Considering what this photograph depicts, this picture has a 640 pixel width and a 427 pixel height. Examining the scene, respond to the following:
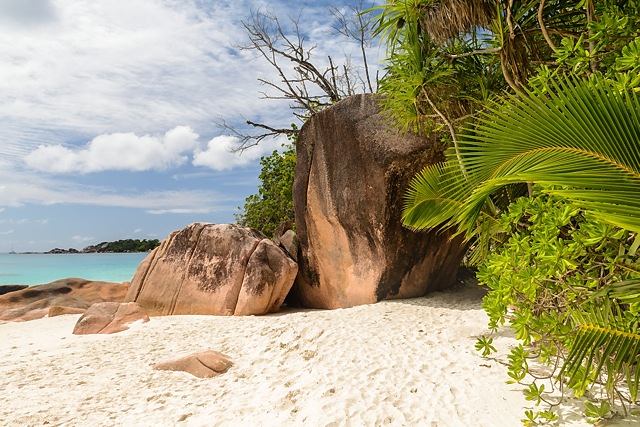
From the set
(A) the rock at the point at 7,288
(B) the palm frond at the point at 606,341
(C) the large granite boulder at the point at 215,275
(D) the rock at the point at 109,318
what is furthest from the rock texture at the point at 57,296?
(B) the palm frond at the point at 606,341

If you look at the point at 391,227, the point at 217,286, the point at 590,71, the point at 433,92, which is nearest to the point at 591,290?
the point at 590,71

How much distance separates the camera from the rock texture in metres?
10.1

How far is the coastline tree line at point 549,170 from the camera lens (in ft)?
6.70

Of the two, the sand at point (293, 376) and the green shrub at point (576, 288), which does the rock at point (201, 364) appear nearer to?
the sand at point (293, 376)

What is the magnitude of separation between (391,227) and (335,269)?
146 cm

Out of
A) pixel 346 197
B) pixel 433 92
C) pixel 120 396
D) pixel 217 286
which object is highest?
pixel 433 92

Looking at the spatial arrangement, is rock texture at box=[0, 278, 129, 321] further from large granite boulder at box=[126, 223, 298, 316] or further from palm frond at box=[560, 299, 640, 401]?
palm frond at box=[560, 299, 640, 401]

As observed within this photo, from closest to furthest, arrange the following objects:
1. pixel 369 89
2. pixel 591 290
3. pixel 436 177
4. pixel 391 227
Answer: pixel 591 290
pixel 436 177
pixel 391 227
pixel 369 89

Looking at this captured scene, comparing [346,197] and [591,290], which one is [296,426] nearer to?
[591,290]

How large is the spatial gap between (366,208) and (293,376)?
3.43m

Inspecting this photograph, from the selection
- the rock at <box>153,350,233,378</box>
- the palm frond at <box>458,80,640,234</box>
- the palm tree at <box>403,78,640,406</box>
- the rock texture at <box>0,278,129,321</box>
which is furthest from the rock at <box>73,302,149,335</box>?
the palm frond at <box>458,80,640,234</box>

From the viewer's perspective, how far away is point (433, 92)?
18.8 ft

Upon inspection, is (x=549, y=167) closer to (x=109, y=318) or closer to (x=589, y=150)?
(x=589, y=150)

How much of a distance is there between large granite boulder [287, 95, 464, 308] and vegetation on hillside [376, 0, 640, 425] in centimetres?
85
